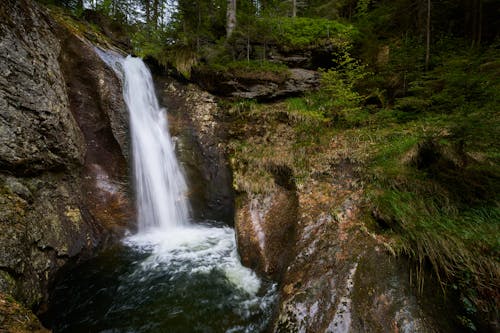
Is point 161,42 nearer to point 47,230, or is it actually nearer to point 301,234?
point 47,230

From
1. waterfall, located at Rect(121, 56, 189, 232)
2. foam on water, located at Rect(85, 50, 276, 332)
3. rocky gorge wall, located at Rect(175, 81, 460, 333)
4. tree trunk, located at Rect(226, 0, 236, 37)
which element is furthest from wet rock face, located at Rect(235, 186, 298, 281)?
tree trunk, located at Rect(226, 0, 236, 37)

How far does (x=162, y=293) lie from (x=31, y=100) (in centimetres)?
417

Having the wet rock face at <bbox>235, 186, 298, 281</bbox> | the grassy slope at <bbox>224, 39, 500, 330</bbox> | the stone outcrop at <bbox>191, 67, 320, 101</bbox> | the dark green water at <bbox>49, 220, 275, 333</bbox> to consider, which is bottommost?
the dark green water at <bbox>49, 220, 275, 333</bbox>

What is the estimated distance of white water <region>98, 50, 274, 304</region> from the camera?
4.59 m

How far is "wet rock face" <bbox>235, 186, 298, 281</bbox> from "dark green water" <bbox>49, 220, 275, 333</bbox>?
270 millimetres

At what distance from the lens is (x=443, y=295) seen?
101 inches

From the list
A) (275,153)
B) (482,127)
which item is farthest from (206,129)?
(482,127)

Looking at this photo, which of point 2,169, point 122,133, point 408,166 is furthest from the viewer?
point 122,133

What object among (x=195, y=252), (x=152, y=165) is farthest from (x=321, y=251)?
(x=152, y=165)

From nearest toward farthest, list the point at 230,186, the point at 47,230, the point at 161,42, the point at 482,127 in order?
the point at 482,127
the point at 47,230
the point at 230,186
the point at 161,42

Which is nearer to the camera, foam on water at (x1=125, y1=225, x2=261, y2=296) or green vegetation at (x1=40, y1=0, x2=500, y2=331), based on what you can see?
green vegetation at (x1=40, y1=0, x2=500, y2=331)

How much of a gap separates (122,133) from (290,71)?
245 inches

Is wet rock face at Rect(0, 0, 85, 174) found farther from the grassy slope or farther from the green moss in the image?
the green moss

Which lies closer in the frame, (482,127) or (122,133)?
(482,127)
